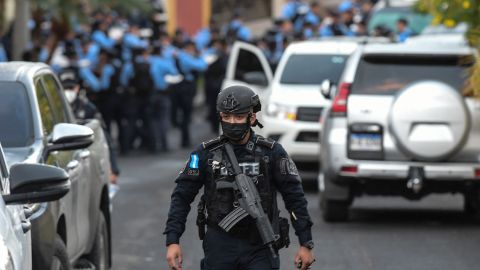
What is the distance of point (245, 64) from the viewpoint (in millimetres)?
22891

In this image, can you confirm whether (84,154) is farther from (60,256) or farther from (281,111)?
(281,111)

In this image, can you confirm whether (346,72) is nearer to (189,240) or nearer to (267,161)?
(189,240)

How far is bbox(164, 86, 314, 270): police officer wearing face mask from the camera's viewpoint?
7.78 meters

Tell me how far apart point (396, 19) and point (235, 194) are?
21.7 meters

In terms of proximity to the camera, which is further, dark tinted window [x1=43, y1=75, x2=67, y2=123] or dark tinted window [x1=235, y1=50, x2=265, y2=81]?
dark tinted window [x1=235, y1=50, x2=265, y2=81]

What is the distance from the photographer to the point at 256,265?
7.79 metres

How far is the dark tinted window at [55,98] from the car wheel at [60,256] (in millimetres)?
1870

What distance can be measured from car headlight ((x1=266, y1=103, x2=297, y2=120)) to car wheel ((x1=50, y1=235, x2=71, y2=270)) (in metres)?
10.5

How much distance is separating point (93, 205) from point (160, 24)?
88.3 ft

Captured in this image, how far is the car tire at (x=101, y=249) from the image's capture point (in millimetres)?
10895

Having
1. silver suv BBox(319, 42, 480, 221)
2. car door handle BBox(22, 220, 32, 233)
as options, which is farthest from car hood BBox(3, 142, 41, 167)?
silver suv BBox(319, 42, 480, 221)

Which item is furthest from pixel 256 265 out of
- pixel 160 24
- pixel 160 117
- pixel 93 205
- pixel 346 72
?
pixel 160 24

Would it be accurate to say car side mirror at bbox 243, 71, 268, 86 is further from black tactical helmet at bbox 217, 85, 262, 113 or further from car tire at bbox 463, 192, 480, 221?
black tactical helmet at bbox 217, 85, 262, 113

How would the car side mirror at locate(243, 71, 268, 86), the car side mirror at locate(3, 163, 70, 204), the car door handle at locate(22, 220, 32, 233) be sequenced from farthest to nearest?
the car side mirror at locate(243, 71, 268, 86) → the car door handle at locate(22, 220, 32, 233) → the car side mirror at locate(3, 163, 70, 204)
